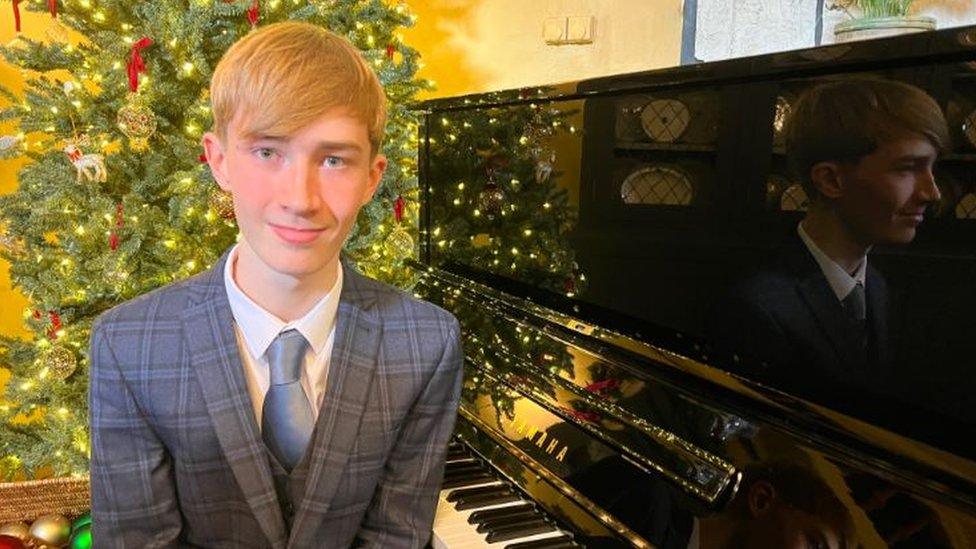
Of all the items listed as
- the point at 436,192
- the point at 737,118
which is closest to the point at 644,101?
the point at 737,118

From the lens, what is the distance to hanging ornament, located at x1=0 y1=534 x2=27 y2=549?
2.03 meters

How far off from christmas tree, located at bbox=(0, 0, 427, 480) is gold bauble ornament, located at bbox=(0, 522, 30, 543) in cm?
28

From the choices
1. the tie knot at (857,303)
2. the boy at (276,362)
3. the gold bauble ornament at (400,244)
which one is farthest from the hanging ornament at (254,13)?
the tie knot at (857,303)

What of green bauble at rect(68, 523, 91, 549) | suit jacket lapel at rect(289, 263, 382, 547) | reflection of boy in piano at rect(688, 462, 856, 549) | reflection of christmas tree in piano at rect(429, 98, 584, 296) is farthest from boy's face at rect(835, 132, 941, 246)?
green bauble at rect(68, 523, 91, 549)

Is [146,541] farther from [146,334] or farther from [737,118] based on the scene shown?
[737,118]

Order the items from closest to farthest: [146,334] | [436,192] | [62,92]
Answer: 1. [146,334]
2. [436,192]
3. [62,92]

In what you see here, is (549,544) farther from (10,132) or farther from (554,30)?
(10,132)

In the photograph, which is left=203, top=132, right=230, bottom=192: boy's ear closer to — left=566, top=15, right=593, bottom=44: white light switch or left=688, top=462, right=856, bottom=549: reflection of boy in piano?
left=688, top=462, right=856, bottom=549: reflection of boy in piano

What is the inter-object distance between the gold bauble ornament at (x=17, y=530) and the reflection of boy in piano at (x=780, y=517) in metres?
2.29

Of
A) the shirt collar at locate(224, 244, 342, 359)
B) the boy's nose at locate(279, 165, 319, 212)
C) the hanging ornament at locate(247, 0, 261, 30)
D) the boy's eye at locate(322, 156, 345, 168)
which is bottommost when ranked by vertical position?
the shirt collar at locate(224, 244, 342, 359)

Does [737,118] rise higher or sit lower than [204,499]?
higher

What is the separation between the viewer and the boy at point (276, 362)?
92 centimetres

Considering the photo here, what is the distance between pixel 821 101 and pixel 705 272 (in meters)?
0.31

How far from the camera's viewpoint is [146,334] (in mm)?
983
